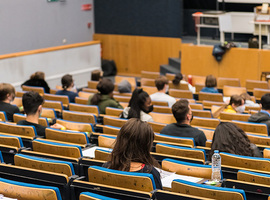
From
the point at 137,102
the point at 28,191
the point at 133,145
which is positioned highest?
the point at 133,145

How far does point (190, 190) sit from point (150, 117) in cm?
357

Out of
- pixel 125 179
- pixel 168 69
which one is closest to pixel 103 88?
pixel 125 179

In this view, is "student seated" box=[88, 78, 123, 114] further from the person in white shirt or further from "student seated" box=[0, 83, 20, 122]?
"student seated" box=[0, 83, 20, 122]

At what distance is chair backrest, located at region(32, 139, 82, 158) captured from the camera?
5066mm

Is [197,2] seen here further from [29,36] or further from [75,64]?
[29,36]

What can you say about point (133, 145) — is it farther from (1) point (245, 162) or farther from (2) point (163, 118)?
(2) point (163, 118)

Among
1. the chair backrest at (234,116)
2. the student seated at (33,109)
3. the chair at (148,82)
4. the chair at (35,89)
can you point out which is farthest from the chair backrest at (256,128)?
the chair at (148,82)

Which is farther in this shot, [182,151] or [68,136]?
[68,136]

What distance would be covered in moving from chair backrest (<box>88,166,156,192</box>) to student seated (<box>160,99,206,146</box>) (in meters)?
2.17

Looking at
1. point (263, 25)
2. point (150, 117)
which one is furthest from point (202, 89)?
point (263, 25)

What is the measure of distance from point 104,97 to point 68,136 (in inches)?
108

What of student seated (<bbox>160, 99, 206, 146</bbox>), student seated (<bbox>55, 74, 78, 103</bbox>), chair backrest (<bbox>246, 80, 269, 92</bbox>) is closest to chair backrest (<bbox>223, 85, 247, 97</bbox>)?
chair backrest (<bbox>246, 80, 269, 92</bbox>)

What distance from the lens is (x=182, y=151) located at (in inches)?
201

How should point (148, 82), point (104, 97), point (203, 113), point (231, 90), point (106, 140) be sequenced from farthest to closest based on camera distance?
point (148, 82) < point (231, 90) < point (104, 97) < point (203, 113) < point (106, 140)
